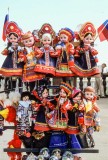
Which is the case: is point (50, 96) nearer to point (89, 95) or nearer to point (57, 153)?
point (89, 95)

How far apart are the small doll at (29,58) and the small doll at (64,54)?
25 centimetres

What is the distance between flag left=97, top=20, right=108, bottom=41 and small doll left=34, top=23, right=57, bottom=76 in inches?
26.7

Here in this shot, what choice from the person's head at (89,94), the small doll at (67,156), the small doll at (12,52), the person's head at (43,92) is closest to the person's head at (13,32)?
the small doll at (12,52)

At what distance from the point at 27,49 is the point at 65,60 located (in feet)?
1.59

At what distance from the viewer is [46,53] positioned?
4797 millimetres

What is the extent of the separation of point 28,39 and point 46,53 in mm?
288

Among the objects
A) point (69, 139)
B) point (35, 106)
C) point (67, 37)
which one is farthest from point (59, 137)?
point (67, 37)

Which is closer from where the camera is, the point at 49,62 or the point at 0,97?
the point at 49,62

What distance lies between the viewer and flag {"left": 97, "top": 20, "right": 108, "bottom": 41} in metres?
5.28

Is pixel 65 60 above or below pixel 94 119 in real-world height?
above

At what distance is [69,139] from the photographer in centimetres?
502

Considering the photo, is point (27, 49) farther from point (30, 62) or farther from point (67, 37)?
point (67, 37)

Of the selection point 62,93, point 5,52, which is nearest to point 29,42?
point 5,52

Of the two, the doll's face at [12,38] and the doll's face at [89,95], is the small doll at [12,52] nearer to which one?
the doll's face at [12,38]
